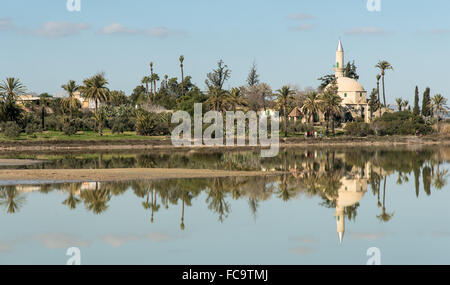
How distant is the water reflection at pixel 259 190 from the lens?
1029 inches

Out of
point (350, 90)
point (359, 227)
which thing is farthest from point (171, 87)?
point (359, 227)

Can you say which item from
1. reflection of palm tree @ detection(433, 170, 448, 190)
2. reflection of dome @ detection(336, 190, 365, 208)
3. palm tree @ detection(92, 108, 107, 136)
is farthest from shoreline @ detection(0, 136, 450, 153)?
reflection of dome @ detection(336, 190, 365, 208)

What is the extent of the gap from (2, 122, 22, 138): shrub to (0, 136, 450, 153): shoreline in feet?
8.31

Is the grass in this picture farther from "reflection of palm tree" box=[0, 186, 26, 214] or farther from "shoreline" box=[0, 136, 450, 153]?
"reflection of palm tree" box=[0, 186, 26, 214]

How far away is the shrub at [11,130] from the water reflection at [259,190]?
31.7 m

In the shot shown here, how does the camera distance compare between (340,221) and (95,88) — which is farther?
(95,88)

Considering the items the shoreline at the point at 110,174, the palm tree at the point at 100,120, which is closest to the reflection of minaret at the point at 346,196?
the shoreline at the point at 110,174

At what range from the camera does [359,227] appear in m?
22.0

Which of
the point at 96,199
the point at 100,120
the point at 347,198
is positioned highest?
the point at 100,120

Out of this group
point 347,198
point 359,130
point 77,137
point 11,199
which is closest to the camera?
point 11,199

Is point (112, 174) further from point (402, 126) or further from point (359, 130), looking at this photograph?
point (402, 126)

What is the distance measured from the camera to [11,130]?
68625 millimetres

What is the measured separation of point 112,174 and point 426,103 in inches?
3229

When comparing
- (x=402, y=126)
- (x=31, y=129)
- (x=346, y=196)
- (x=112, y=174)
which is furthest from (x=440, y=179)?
(x=402, y=126)
